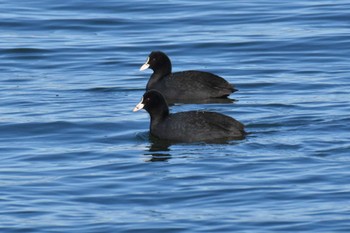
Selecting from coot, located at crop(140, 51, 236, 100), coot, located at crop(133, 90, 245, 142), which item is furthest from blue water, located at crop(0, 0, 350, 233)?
coot, located at crop(140, 51, 236, 100)

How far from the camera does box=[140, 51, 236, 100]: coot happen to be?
69.1 ft

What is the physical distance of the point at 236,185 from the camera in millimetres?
14680

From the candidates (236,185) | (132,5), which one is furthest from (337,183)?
(132,5)

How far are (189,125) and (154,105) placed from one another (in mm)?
833

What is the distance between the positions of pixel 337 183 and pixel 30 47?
40.8 feet

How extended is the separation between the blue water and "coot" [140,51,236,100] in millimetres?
325

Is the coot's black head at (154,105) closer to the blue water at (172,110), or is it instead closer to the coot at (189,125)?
the coot at (189,125)

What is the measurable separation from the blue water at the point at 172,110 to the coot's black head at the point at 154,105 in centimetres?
36

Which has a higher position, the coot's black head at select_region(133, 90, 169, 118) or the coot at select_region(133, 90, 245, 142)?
the coot's black head at select_region(133, 90, 169, 118)

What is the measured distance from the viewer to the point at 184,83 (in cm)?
2134

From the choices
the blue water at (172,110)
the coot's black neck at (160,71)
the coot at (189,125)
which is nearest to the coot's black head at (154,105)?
the coot at (189,125)

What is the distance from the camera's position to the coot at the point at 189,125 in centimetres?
1714

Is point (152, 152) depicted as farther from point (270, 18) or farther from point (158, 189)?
point (270, 18)

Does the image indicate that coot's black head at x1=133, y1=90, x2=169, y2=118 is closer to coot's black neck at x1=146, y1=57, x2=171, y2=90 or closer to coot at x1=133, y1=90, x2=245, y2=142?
coot at x1=133, y1=90, x2=245, y2=142
